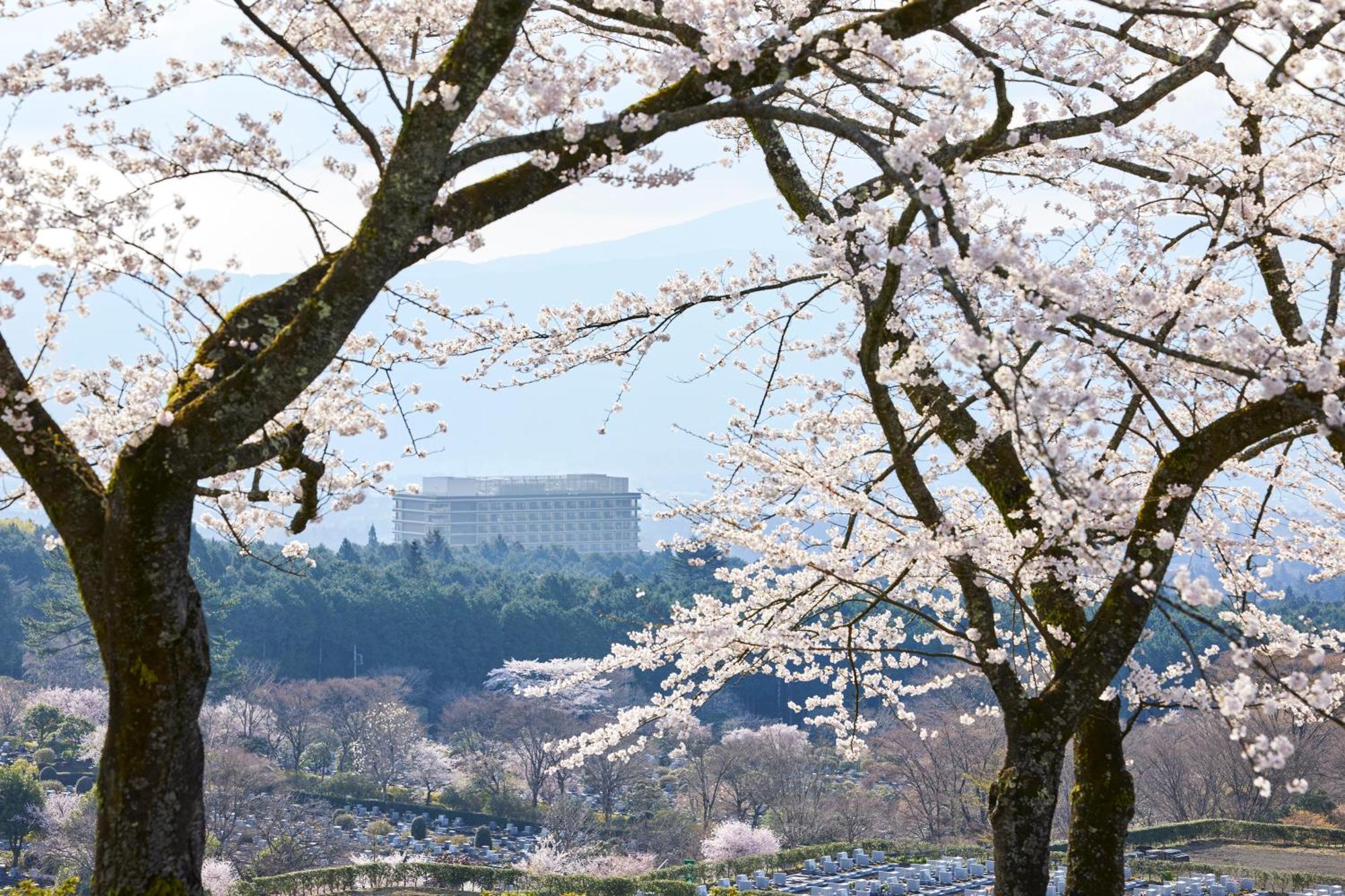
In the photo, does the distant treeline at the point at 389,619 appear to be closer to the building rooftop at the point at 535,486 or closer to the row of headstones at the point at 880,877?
the row of headstones at the point at 880,877

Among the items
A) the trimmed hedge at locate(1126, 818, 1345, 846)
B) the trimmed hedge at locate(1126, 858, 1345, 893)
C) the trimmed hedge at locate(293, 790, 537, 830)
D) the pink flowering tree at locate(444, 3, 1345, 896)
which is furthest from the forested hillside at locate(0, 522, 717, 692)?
the pink flowering tree at locate(444, 3, 1345, 896)

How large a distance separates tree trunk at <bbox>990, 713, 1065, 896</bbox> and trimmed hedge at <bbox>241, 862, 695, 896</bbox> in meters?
15.7

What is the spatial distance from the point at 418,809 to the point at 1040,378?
28.3 meters

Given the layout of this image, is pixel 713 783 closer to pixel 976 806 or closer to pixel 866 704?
pixel 976 806

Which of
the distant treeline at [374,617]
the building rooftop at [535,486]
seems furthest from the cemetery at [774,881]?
the building rooftop at [535,486]

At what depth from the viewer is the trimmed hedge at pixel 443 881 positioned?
63.8 feet

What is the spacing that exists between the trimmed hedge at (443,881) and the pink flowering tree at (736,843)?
193 inches

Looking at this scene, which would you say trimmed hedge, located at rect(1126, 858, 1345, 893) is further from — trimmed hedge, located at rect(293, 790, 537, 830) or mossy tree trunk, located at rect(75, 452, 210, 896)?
mossy tree trunk, located at rect(75, 452, 210, 896)

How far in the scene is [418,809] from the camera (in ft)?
94.4

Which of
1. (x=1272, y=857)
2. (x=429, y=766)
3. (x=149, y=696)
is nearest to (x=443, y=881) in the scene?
(x=429, y=766)

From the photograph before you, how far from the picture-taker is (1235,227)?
512cm

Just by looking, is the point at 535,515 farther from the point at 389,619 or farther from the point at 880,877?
the point at 880,877

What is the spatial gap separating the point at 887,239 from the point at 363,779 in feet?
96.1

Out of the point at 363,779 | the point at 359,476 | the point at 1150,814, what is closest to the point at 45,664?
the point at 363,779
